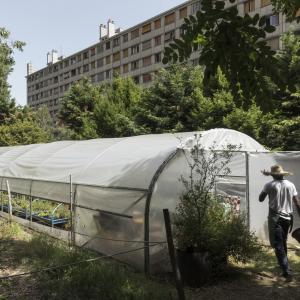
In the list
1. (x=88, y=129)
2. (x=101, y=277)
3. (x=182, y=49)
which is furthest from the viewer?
(x=88, y=129)

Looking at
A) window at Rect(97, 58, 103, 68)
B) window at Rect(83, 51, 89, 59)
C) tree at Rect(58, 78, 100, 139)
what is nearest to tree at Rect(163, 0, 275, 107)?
tree at Rect(58, 78, 100, 139)

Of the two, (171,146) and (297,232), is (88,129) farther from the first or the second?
(297,232)

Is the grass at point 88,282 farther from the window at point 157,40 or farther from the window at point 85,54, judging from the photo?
the window at point 85,54

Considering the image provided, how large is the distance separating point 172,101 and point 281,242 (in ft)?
57.0

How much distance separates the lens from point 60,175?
11.8 meters

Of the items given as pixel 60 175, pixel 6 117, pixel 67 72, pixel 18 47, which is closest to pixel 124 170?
pixel 60 175

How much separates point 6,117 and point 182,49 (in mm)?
38997

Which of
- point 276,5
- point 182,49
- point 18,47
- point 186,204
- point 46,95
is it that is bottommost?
point 186,204

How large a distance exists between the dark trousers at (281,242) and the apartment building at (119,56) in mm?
39866

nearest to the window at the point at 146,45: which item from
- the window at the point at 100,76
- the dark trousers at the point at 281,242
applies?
the window at the point at 100,76

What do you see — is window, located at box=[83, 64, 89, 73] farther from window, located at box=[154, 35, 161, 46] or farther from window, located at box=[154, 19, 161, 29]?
window, located at box=[154, 19, 161, 29]

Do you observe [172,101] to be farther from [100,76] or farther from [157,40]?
[100,76]

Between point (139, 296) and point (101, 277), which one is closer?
point (139, 296)

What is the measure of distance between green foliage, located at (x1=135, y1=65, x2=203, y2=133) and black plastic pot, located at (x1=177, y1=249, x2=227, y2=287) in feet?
51.9
